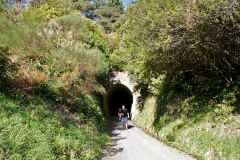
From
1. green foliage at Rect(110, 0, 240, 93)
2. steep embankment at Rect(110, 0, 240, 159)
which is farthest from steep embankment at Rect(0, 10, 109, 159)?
green foliage at Rect(110, 0, 240, 93)

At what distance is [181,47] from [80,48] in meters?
6.66

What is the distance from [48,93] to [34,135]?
3122 mm

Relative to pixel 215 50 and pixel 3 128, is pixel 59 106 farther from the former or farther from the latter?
pixel 215 50

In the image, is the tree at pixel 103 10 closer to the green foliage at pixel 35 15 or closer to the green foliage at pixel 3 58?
the green foliage at pixel 35 15

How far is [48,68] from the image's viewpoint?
308 inches

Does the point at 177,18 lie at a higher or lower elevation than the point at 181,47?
Answer: higher

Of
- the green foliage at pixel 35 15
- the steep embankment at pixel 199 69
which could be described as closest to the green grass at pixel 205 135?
the steep embankment at pixel 199 69

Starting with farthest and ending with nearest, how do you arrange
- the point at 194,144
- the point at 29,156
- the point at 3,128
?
1. the point at 194,144
2. the point at 3,128
3. the point at 29,156

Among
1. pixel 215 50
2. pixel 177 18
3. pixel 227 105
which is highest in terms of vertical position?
pixel 177 18

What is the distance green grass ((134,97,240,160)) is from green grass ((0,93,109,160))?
3713mm

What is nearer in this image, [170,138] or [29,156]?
[29,156]

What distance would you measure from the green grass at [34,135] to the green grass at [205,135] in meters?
3.71

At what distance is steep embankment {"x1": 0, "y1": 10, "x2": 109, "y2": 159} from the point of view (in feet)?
11.2

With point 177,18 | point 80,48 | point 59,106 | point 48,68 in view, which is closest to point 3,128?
point 59,106
